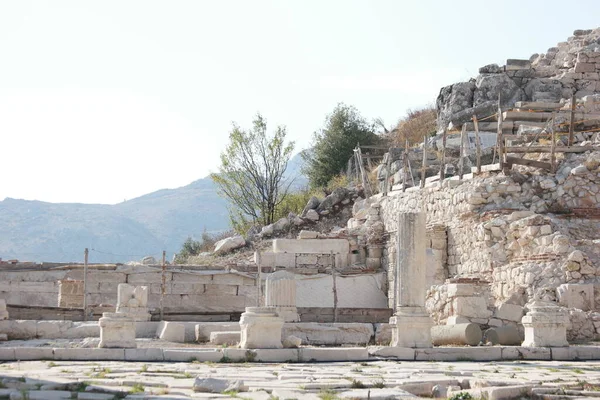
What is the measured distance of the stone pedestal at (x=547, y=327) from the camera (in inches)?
723

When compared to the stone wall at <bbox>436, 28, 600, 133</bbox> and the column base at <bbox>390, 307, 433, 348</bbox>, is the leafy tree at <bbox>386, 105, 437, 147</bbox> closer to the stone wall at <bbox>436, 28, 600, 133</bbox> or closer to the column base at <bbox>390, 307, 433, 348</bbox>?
the stone wall at <bbox>436, 28, 600, 133</bbox>

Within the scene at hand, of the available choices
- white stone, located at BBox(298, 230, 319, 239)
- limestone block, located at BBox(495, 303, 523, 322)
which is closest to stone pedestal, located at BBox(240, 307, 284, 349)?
limestone block, located at BBox(495, 303, 523, 322)

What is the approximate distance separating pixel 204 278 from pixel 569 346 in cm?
1287

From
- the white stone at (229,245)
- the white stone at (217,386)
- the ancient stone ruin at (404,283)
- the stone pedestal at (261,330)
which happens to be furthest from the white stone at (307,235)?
the white stone at (217,386)

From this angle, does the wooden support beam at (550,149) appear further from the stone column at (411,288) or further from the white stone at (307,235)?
the stone column at (411,288)

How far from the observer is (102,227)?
489 feet

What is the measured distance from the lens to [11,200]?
16100 centimetres

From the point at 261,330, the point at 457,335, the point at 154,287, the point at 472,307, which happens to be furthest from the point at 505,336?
the point at 154,287

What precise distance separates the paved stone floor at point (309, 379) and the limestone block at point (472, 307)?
4540mm

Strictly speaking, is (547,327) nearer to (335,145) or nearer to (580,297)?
(580,297)

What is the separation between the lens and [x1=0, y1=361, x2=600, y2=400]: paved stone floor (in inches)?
479

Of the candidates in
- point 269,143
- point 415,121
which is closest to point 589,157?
point 269,143

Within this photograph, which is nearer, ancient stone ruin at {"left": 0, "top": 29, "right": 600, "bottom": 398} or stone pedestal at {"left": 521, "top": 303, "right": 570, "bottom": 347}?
ancient stone ruin at {"left": 0, "top": 29, "right": 600, "bottom": 398}

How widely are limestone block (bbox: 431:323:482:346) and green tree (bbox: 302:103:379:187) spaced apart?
21.2m
